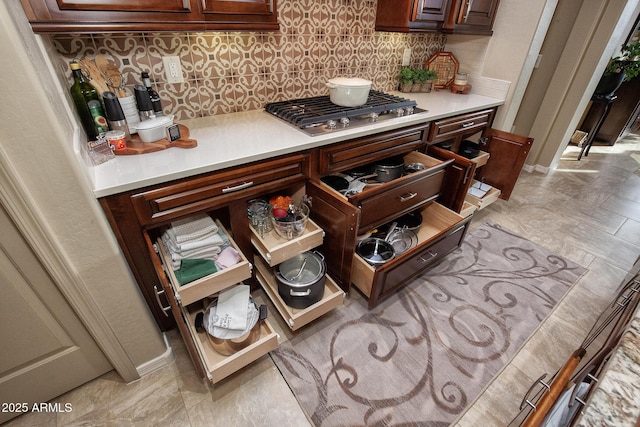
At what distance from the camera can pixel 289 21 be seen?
66.3 inches

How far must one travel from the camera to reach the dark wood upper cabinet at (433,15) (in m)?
1.79

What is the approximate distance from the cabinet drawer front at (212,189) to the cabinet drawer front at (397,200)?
1.30 feet

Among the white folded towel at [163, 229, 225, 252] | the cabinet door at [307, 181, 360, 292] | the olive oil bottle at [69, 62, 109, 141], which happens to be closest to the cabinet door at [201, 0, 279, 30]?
the olive oil bottle at [69, 62, 109, 141]

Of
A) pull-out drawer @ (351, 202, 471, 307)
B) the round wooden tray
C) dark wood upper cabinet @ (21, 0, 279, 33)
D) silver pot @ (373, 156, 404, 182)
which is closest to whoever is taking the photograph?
dark wood upper cabinet @ (21, 0, 279, 33)

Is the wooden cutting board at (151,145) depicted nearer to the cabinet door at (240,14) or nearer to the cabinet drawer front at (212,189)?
the cabinet drawer front at (212,189)

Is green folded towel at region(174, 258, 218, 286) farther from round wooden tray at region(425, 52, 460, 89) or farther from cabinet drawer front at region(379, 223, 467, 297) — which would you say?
round wooden tray at region(425, 52, 460, 89)

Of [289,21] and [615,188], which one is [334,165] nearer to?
[289,21]

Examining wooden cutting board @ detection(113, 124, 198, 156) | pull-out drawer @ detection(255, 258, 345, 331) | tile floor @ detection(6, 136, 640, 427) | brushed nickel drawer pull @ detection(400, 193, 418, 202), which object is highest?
wooden cutting board @ detection(113, 124, 198, 156)

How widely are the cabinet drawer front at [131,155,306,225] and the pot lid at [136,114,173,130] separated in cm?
35

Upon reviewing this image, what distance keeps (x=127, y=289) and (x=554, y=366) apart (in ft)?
6.30

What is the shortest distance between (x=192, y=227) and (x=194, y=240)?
0.26 feet

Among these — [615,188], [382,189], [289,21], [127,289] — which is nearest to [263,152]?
[382,189]

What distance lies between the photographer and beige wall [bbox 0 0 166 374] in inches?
28.1

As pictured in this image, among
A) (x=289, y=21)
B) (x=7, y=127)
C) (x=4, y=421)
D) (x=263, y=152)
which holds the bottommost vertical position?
(x=4, y=421)
